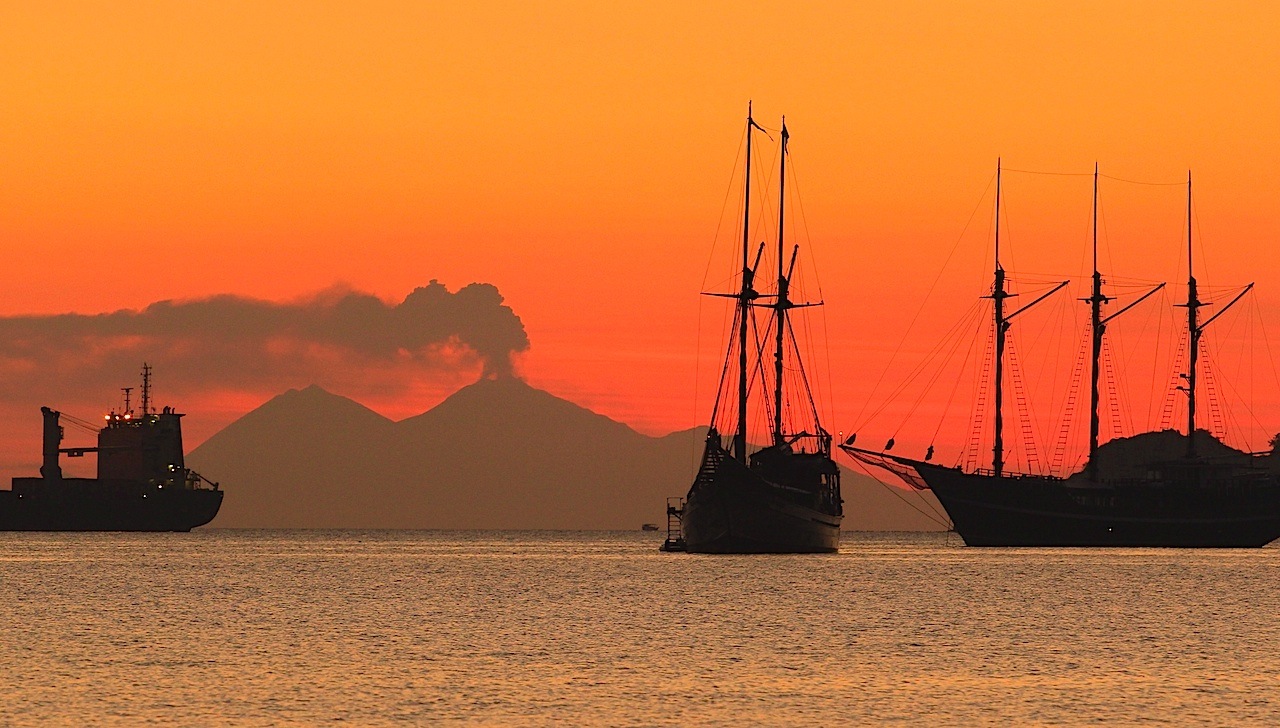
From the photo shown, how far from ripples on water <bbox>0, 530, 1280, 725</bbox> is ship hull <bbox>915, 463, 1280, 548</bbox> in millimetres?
41224

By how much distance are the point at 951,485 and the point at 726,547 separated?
133ft

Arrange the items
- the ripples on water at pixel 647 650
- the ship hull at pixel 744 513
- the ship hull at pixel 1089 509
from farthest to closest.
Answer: the ship hull at pixel 1089 509, the ship hull at pixel 744 513, the ripples on water at pixel 647 650

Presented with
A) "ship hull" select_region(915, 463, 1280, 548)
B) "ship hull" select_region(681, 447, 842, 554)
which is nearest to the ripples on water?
"ship hull" select_region(681, 447, 842, 554)

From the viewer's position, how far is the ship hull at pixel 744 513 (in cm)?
12638

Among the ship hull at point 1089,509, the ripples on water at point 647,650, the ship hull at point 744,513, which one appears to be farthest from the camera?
the ship hull at point 1089,509

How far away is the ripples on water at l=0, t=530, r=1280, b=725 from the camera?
47.2m

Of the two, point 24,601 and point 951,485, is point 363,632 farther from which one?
point 951,485

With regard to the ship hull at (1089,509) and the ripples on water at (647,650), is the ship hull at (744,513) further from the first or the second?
the ship hull at (1089,509)

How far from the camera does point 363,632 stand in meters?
72.6

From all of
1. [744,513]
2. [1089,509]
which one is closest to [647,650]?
[744,513]

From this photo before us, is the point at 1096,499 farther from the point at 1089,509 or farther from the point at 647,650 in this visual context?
the point at 647,650

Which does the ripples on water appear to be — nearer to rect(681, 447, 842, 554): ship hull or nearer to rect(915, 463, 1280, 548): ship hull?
rect(681, 447, 842, 554): ship hull

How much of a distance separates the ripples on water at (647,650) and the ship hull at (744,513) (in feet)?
17.4

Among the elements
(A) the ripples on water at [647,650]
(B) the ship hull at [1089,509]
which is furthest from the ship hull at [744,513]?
(B) the ship hull at [1089,509]
